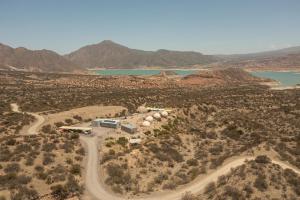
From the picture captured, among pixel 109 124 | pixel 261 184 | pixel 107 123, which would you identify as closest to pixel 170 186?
pixel 261 184

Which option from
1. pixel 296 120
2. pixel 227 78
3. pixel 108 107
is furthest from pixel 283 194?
pixel 227 78

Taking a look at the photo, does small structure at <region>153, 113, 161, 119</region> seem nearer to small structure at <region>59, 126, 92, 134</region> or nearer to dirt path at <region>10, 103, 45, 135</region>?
small structure at <region>59, 126, 92, 134</region>

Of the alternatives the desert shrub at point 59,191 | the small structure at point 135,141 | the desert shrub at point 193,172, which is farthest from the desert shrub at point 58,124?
the desert shrub at point 193,172

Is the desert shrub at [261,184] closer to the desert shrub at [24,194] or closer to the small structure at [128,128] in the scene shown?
the desert shrub at [24,194]

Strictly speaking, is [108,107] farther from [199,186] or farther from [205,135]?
[199,186]

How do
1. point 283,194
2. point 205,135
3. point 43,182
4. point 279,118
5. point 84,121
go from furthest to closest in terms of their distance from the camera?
point 279,118, point 84,121, point 205,135, point 43,182, point 283,194

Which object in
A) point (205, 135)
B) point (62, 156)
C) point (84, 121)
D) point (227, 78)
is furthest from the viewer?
point (227, 78)

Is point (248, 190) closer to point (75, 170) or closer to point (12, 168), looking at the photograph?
point (75, 170)

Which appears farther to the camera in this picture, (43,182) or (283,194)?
(43,182)

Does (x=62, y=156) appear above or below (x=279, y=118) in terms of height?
above
